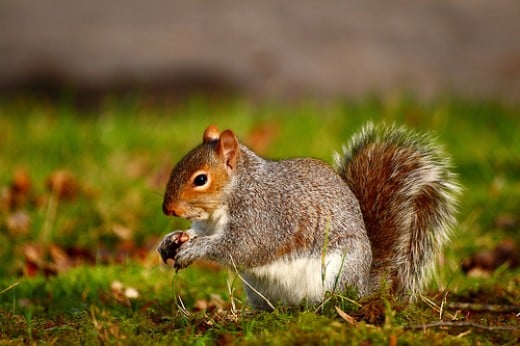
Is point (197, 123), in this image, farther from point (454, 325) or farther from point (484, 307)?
point (454, 325)

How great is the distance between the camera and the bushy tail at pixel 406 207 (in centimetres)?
309

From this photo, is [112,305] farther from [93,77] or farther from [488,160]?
[93,77]

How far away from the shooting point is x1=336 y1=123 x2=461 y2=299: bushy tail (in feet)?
10.2

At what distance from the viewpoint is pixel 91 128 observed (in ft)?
18.9

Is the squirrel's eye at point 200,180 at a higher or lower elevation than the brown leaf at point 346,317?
higher

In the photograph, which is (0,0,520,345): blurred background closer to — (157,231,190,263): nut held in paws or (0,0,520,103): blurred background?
(0,0,520,103): blurred background

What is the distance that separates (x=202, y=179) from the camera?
2.82m

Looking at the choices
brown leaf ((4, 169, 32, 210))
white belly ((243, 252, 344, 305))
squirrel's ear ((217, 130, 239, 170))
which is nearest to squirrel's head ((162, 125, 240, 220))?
squirrel's ear ((217, 130, 239, 170))

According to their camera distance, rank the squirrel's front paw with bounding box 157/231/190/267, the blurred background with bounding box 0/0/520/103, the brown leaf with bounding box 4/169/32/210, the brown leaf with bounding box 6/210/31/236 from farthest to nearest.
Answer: the blurred background with bounding box 0/0/520/103
the brown leaf with bounding box 4/169/32/210
the brown leaf with bounding box 6/210/31/236
the squirrel's front paw with bounding box 157/231/190/267

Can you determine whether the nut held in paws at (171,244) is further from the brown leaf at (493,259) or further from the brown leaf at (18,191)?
the brown leaf at (18,191)

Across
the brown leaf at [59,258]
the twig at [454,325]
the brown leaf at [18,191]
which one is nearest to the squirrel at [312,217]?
the twig at [454,325]

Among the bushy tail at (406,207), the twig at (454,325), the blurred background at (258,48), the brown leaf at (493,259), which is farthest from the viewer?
the blurred background at (258,48)

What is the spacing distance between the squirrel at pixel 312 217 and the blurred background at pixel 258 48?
3838 mm

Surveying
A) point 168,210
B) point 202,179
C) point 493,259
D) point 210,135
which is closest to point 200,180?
point 202,179
